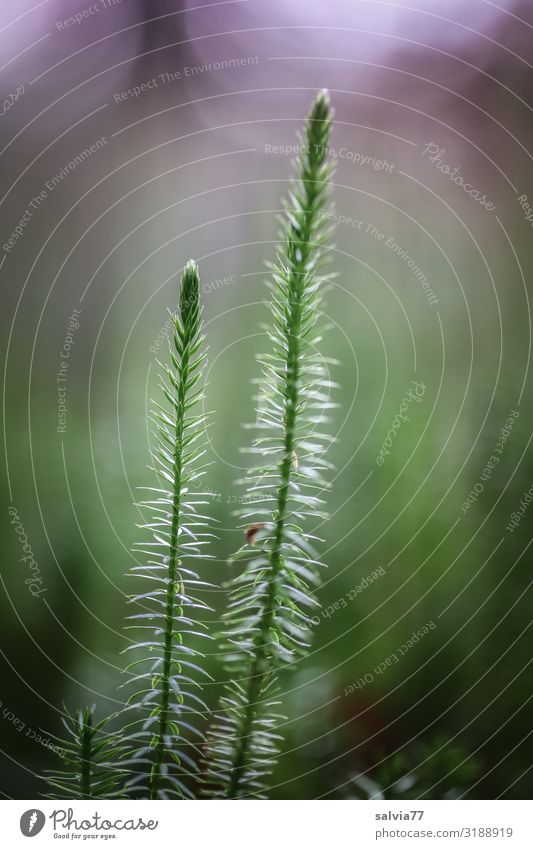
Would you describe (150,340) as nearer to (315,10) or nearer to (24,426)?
(24,426)

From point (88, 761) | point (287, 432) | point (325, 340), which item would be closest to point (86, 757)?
point (88, 761)

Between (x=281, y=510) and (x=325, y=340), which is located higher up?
(x=325, y=340)

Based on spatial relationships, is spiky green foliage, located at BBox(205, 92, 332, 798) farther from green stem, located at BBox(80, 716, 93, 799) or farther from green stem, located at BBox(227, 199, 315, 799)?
green stem, located at BBox(80, 716, 93, 799)
